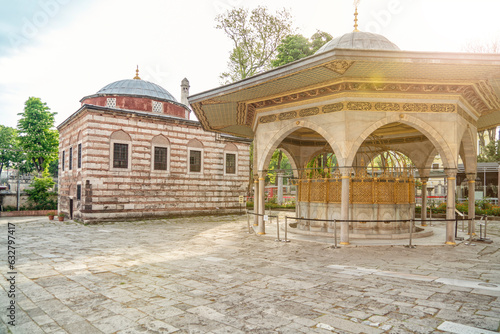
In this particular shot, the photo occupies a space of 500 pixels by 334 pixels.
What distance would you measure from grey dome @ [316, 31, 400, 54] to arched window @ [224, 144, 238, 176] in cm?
1143

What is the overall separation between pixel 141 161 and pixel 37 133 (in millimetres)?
23275

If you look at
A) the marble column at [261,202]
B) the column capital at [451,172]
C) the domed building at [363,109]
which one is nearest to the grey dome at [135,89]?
the domed building at [363,109]

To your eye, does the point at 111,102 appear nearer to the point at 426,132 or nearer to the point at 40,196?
the point at 40,196

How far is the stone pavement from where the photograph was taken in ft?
13.4

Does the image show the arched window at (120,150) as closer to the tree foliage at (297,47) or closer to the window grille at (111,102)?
the window grille at (111,102)

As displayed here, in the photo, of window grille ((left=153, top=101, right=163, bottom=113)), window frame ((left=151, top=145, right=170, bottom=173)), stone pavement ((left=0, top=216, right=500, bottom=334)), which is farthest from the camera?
window grille ((left=153, top=101, right=163, bottom=113))

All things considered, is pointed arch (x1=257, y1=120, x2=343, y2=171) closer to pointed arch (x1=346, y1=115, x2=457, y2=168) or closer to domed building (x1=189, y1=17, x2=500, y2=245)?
domed building (x1=189, y1=17, x2=500, y2=245)

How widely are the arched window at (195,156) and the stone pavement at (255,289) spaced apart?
445 inches

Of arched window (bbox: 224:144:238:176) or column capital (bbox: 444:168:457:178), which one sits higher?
arched window (bbox: 224:144:238:176)

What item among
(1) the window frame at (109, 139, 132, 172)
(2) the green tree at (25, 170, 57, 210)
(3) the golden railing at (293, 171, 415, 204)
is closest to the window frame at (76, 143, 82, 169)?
(1) the window frame at (109, 139, 132, 172)

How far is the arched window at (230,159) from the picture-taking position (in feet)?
73.9

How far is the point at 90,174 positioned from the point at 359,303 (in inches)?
634

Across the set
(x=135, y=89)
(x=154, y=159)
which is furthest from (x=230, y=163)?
(x=135, y=89)

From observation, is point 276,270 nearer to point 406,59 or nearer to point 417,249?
point 417,249
